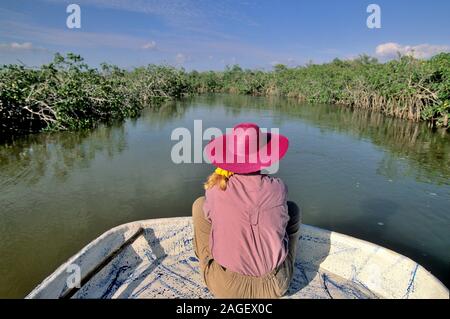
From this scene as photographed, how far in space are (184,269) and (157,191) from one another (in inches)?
107

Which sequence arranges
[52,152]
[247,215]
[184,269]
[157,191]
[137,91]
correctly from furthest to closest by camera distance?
[137,91] → [52,152] → [157,191] → [184,269] → [247,215]

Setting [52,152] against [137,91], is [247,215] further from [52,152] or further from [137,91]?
[137,91]

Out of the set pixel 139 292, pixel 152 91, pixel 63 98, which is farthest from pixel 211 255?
pixel 152 91

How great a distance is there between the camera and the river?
13.1 feet

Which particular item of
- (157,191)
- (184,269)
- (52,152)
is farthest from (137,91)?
(184,269)

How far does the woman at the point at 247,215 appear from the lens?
1.91 metres

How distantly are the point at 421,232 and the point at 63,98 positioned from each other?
11.0 metres

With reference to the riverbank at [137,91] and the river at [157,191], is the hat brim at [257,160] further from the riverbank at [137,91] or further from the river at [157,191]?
the riverbank at [137,91]

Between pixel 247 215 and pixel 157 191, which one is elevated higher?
pixel 247 215

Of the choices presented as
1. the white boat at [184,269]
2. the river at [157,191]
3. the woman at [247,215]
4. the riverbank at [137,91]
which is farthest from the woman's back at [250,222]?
the riverbank at [137,91]

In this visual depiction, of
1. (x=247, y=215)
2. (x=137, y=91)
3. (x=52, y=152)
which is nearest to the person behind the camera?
(x=247, y=215)

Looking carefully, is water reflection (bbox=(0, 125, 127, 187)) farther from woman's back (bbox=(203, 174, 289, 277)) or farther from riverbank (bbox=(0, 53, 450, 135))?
woman's back (bbox=(203, 174, 289, 277))

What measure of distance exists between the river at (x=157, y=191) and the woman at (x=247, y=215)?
2.30 meters

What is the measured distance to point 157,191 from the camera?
552cm
